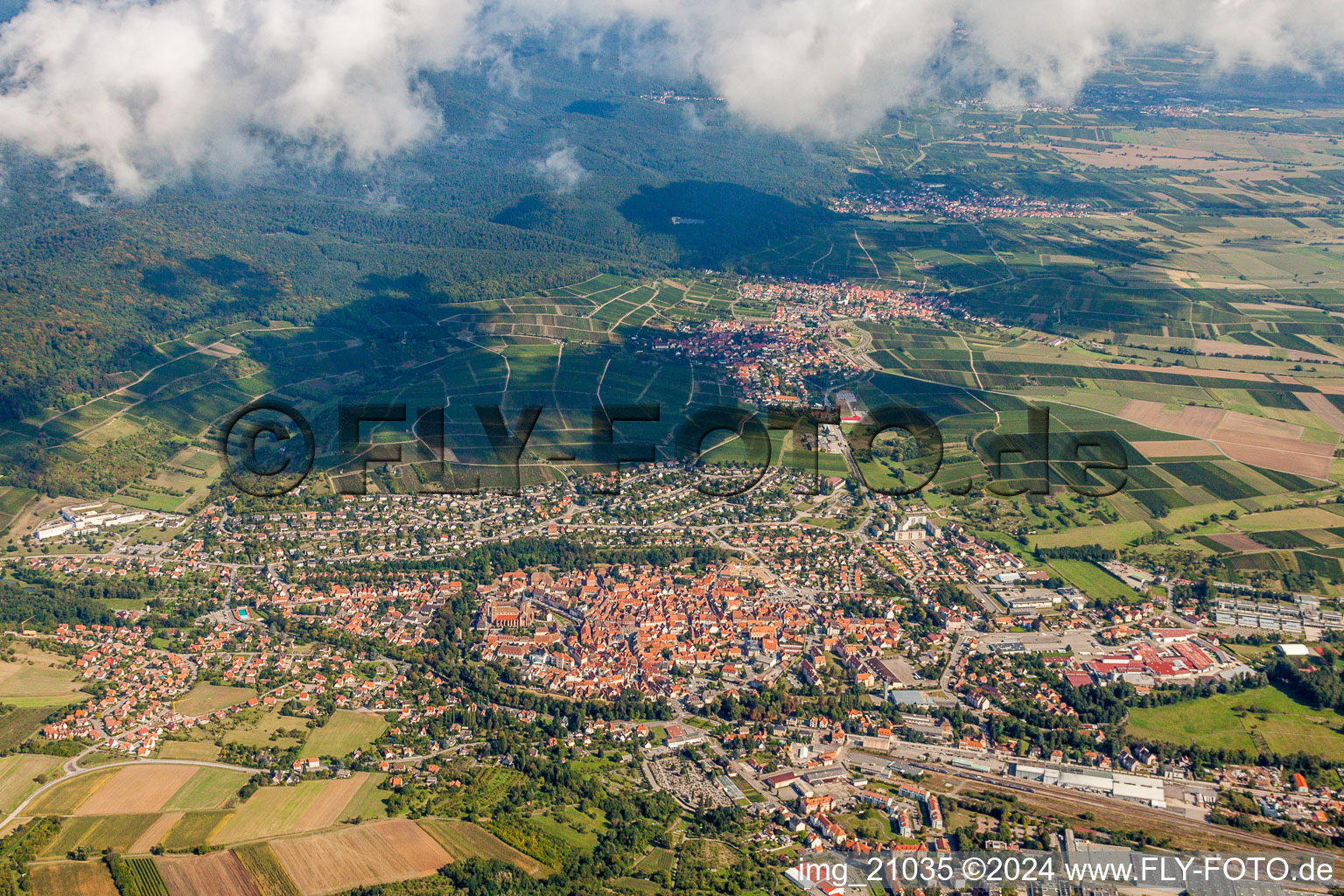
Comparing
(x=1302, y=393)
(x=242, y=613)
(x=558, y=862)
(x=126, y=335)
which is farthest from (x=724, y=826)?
(x=126, y=335)

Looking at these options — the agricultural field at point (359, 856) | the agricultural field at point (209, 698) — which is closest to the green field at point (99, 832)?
the agricultural field at point (359, 856)

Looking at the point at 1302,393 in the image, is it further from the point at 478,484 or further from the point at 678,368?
the point at 478,484

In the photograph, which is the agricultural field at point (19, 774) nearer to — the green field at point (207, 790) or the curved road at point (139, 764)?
the curved road at point (139, 764)

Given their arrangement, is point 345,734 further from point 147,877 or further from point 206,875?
point 147,877

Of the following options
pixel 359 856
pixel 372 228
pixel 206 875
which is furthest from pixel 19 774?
pixel 372 228

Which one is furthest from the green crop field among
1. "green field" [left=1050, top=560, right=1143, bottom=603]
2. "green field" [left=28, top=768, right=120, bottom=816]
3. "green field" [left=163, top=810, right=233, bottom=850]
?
"green field" [left=1050, top=560, right=1143, bottom=603]
